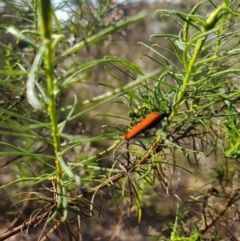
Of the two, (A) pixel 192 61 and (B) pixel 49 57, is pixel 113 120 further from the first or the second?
(B) pixel 49 57

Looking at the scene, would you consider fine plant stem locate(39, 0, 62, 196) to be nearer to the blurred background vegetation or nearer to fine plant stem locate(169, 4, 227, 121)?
the blurred background vegetation

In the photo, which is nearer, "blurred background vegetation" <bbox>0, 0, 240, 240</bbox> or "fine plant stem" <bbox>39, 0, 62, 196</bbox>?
"fine plant stem" <bbox>39, 0, 62, 196</bbox>

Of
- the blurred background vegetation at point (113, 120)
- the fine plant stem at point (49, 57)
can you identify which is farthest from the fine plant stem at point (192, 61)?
the fine plant stem at point (49, 57)

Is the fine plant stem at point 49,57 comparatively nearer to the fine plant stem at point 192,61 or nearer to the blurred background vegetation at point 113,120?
the blurred background vegetation at point 113,120

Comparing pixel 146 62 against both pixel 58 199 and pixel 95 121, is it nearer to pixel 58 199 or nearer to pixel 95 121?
pixel 95 121

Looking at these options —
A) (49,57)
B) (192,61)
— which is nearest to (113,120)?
(192,61)

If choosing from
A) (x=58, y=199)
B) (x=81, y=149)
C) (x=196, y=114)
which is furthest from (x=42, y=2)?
(x=81, y=149)

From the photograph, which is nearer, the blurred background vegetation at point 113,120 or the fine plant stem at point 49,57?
the fine plant stem at point 49,57

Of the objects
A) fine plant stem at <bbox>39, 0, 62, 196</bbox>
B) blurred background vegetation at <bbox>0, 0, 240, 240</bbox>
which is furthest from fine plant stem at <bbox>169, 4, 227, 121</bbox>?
fine plant stem at <bbox>39, 0, 62, 196</bbox>
